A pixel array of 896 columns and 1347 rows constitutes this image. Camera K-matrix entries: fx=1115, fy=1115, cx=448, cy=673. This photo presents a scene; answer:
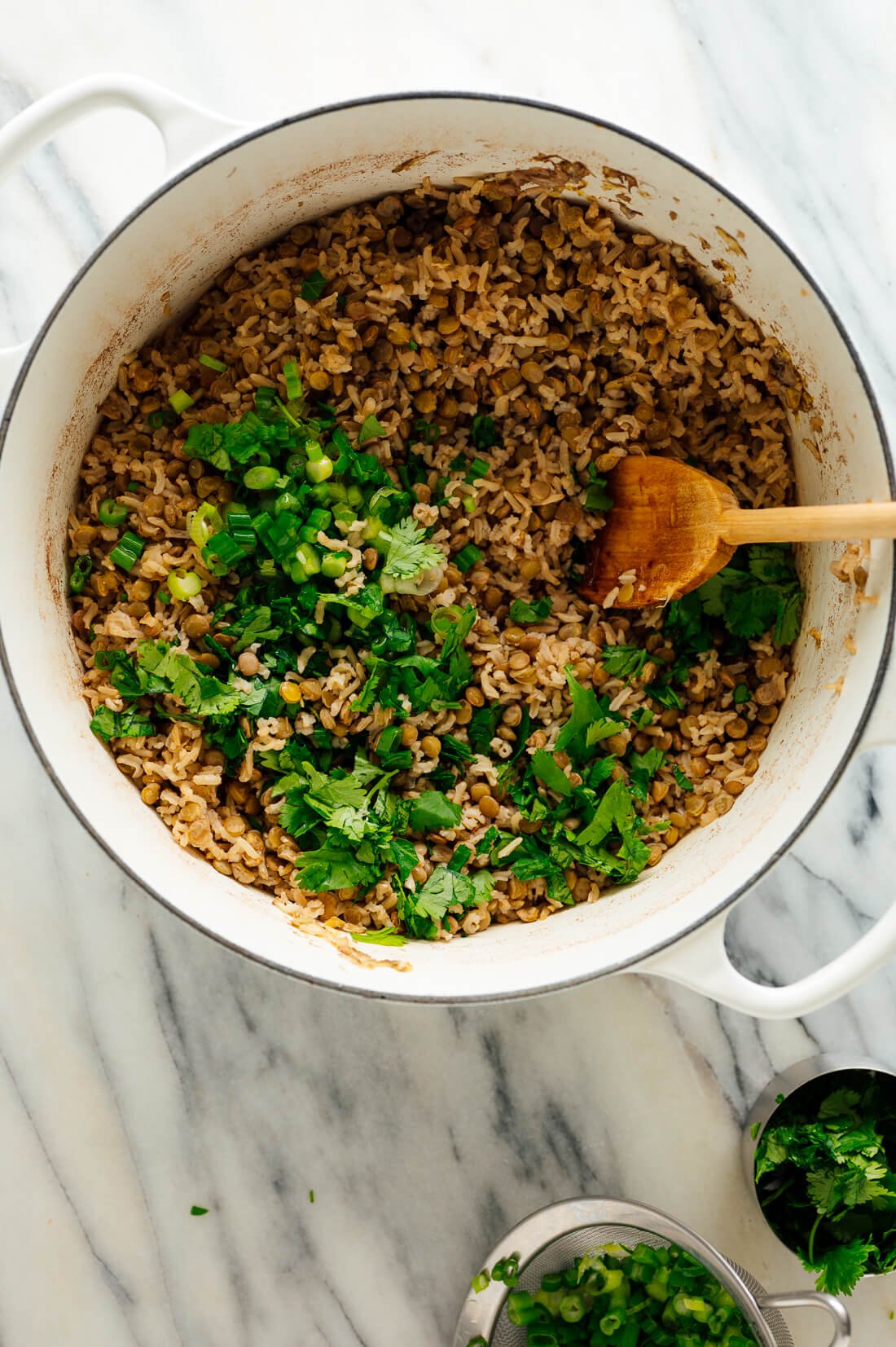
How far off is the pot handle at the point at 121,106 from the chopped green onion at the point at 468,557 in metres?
0.81

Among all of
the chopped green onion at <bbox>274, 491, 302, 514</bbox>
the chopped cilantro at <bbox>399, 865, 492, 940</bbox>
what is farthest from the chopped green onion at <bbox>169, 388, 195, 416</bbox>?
the chopped cilantro at <bbox>399, 865, 492, 940</bbox>

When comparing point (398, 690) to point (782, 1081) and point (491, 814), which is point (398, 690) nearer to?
point (491, 814)

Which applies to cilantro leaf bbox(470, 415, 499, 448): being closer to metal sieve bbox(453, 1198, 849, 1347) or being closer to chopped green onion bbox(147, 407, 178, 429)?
chopped green onion bbox(147, 407, 178, 429)

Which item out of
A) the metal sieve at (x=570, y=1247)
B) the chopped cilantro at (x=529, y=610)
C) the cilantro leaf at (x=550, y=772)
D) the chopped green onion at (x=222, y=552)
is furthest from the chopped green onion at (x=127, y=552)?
the metal sieve at (x=570, y=1247)

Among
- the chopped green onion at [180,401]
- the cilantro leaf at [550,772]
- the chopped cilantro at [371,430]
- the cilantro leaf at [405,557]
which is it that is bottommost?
the cilantro leaf at [550,772]

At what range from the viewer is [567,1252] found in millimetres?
2252

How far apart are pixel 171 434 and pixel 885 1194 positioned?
1.99 metres

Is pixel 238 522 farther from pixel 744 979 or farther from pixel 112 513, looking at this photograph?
pixel 744 979

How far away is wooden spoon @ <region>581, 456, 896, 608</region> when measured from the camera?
6.27 ft

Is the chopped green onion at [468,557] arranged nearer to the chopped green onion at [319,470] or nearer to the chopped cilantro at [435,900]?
the chopped green onion at [319,470]

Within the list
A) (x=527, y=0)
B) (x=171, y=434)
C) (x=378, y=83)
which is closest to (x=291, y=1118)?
(x=171, y=434)

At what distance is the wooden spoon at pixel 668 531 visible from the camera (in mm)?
1910

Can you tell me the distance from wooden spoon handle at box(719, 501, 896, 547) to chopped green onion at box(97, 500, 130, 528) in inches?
42.0

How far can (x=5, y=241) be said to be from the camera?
224 centimetres
